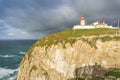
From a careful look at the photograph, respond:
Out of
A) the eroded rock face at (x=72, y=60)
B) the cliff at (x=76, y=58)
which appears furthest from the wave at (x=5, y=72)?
the eroded rock face at (x=72, y=60)

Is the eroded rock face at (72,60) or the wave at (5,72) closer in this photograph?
the eroded rock face at (72,60)

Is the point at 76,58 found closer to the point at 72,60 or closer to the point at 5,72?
the point at 72,60

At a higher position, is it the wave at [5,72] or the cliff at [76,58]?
the cliff at [76,58]

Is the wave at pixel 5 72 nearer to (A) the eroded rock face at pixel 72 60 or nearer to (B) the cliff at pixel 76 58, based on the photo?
(B) the cliff at pixel 76 58

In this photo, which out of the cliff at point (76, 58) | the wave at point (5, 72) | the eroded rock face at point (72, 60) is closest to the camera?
the cliff at point (76, 58)

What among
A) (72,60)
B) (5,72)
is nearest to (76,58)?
(72,60)

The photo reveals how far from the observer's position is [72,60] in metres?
78.2

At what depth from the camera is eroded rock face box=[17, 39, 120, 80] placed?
75.3 m

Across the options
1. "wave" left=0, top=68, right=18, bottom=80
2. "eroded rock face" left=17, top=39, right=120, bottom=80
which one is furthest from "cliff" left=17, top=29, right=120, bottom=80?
"wave" left=0, top=68, right=18, bottom=80

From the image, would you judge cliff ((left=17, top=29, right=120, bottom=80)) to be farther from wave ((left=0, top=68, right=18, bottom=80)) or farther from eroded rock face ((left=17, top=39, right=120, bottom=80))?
wave ((left=0, top=68, right=18, bottom=80))

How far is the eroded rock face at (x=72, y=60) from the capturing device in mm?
75312

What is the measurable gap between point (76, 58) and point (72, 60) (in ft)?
4.23

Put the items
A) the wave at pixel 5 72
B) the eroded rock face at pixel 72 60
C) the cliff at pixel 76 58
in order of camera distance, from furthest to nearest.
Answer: the wave at pixel 5 72 → the eroded rock face at pixel 72 60 → the cliff at pixel 76 58

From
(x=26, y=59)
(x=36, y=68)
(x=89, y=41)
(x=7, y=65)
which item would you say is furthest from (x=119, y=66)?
(x=7, y=65)
